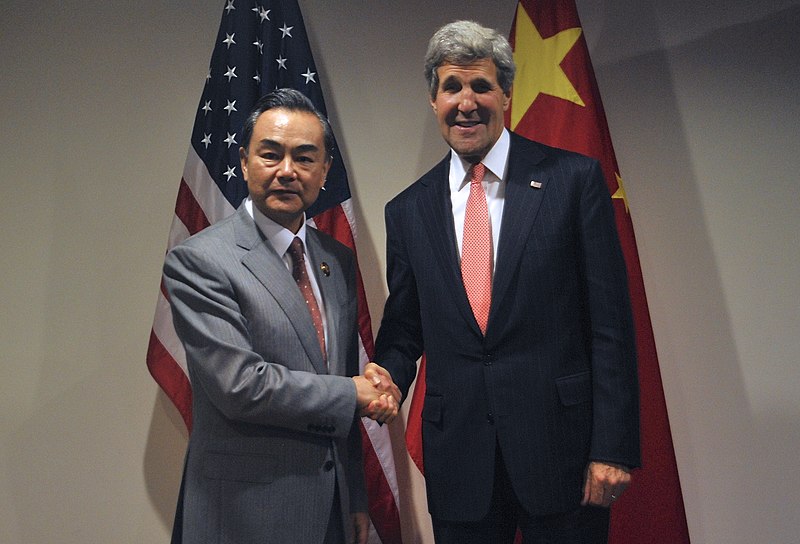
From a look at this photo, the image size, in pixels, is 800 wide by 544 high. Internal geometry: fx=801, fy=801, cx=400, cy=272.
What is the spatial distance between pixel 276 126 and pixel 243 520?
2.95 ft

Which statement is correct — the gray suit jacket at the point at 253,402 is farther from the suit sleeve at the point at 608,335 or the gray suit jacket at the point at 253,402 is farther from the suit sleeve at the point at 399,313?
the suit sleeve at the point at 608,335

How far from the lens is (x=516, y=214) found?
1898mm

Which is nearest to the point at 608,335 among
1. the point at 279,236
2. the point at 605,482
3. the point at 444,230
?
the point at 605,482

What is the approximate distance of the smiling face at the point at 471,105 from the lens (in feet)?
6.41

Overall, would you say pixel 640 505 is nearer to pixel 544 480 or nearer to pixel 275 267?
pixel 544 480

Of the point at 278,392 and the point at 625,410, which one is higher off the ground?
the point at 278,392

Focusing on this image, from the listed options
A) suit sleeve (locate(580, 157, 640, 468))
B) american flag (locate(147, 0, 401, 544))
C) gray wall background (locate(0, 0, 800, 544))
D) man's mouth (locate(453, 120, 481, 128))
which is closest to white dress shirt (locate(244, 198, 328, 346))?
man's mouth (locate(453, 120, 481, 128))

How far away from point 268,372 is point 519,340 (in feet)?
1.90

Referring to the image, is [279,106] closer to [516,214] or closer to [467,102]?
[467,102]

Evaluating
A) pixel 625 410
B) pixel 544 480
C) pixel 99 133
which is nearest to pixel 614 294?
pixel 625 410

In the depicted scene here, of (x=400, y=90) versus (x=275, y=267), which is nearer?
(x=275, y=267)

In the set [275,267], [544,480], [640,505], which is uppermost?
[275,267]

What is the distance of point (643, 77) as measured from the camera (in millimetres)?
2977

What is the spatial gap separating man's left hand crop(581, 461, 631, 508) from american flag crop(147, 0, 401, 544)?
44.3 inches
